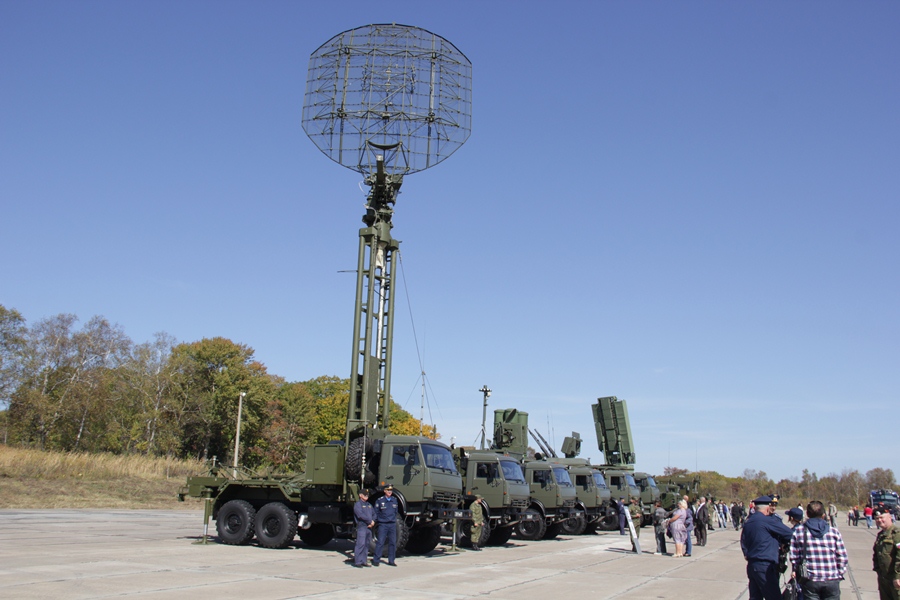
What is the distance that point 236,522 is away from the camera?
51.7ft

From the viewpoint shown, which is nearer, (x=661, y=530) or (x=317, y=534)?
(x=317, y=534)

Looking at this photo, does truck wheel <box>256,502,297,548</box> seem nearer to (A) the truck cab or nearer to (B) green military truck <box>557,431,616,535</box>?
(A) the truck cab

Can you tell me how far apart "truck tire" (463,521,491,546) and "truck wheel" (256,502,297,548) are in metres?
4.11

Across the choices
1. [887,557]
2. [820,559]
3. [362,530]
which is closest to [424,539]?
[362,530]

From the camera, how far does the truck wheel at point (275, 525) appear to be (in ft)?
Answer: 50.3

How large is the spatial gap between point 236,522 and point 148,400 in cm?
4629

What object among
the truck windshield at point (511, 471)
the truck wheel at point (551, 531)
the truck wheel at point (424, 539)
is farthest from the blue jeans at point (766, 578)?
the truck wheel at point (551, 531)

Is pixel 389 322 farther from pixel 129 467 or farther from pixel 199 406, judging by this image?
pixel 199 406

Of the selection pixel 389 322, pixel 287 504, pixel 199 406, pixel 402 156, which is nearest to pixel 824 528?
pixel 287 504

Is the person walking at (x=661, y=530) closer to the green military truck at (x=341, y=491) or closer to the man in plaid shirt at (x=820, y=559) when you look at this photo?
the green military truck at (x=341, y=491)

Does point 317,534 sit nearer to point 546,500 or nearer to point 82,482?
point 546,500

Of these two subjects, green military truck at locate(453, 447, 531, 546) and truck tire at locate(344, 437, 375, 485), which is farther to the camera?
green military truck at locate(453, 447, 531, 546)

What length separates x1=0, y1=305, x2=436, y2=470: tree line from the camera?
48531 mm

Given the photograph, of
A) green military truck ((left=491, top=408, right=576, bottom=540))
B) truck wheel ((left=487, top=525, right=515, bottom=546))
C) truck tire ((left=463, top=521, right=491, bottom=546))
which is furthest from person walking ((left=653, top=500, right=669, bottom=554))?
truck tire ((left=463, top=521, right=491, bottom=546))
